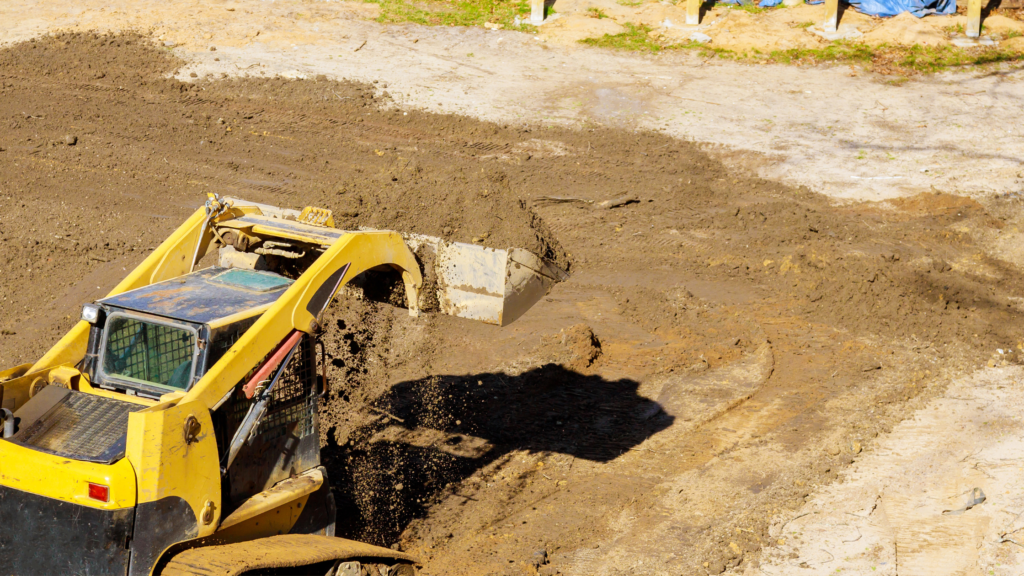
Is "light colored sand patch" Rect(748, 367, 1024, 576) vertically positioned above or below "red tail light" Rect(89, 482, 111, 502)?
below

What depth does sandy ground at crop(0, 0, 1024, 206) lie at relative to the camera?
42.3 ft

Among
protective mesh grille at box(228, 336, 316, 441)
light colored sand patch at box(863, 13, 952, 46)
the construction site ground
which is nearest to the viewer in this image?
protective mesh grille at box(228, 336, 316, 441)

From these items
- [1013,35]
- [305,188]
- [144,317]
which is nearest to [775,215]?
[305,188]

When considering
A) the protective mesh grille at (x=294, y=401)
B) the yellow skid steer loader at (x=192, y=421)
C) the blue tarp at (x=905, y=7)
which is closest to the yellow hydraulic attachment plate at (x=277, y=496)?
the yellow skid steer loader at (x=192, y=421)

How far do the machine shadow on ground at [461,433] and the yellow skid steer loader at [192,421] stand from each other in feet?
5.08

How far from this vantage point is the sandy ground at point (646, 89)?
12891 millimetres

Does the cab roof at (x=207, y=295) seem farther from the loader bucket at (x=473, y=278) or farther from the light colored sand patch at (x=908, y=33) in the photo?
the light colored sand patch at (x=908, y=33)

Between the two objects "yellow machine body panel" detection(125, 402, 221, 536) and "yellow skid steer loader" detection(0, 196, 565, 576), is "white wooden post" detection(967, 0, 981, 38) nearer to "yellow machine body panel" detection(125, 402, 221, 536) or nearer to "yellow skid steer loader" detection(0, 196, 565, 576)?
"yellow skid steer loader" detection(0, 196, 565, 576)

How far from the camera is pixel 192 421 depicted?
4.61 meters

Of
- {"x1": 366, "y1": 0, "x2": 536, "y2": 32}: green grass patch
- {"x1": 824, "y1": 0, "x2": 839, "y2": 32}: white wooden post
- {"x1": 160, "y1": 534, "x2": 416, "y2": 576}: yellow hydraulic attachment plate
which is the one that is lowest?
{"x1": 160, "y1": 534, "x2": 416, "y2": 576}: yellow hydraulic attachment plate

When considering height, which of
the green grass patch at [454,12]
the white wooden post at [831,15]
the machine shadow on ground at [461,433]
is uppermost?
the white wooden post at [831,15]

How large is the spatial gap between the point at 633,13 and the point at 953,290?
29.1 feet

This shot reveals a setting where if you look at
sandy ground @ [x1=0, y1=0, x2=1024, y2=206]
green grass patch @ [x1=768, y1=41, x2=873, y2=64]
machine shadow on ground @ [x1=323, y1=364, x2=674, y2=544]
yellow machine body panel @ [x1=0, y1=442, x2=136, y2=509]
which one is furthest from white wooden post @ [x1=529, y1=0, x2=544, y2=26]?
yellow machine body panel @ [x1=0, y1=442, x2=136, y2=509]

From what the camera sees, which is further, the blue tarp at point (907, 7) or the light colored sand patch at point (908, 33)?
the blue tarp at point (907, 7)
